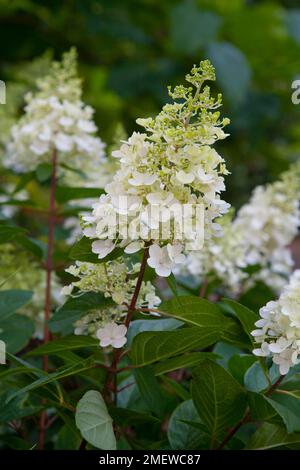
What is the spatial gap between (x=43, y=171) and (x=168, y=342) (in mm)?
592

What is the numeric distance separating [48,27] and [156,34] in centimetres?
65

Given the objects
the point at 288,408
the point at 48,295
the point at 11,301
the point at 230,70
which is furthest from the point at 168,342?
the point at 230,70

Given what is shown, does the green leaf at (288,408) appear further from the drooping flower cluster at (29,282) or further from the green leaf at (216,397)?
the drooping flower cluster at (29,282)

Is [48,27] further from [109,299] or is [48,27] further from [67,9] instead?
[109,299]

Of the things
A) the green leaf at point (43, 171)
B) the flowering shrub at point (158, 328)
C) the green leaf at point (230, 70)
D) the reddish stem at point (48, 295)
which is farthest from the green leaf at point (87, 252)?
the green leaf at point (230, 70)

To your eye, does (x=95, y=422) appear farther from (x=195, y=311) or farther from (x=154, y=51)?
(x=154, y=51)

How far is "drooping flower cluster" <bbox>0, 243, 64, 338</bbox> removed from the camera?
4.23 ft

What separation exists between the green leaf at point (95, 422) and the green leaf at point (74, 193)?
1.57 ft

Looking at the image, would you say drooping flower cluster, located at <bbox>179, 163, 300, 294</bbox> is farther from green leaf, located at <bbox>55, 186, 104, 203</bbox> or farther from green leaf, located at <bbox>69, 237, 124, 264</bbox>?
green leaf, located at <bbox>69, 237, 124, 264</bbox>

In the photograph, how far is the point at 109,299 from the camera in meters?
0.84

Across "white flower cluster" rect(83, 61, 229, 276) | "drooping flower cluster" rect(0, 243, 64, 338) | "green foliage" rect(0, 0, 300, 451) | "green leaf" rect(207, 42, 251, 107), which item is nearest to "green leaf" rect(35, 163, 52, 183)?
"green foliage" rect(0, 0, 300, 451)

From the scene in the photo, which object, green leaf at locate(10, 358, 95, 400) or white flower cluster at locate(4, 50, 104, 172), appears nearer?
green leaf at locate(10, 358, 95, 400)

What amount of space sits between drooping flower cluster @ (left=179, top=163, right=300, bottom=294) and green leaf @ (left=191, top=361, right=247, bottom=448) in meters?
0.48

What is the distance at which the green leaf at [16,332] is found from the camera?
1056mm
